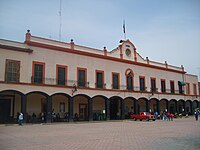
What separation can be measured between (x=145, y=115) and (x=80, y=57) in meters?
12.0

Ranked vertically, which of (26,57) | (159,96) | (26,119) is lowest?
(26,119)

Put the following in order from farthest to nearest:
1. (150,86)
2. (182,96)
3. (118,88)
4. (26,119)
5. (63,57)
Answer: (182,96) < (150,86) < (118,88) < (63,57) < (26,119)

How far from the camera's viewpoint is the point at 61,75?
29141 millimetres

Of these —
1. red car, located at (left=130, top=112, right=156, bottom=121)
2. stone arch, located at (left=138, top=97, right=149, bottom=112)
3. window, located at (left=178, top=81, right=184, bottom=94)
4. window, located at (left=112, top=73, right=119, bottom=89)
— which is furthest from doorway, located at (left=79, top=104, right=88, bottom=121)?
window, located at (left=178, top=81, right=184, bottom=94)

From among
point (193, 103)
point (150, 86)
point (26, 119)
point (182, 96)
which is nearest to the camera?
point (26, 119)

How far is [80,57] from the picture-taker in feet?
102

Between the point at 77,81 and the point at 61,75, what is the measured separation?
7.87ft

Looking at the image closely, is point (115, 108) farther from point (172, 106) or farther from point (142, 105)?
point (172, 106)

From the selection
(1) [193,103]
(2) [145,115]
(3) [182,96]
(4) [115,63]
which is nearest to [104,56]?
(4) [115,63]

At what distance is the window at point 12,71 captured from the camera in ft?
80.9

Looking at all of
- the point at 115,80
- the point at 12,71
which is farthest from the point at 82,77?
the point at 12,71

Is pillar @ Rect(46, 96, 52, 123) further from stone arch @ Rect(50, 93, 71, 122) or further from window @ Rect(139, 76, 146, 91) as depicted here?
window @ Rect(139, 76, 146, 91)

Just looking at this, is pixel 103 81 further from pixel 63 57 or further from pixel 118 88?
pixel 63 57

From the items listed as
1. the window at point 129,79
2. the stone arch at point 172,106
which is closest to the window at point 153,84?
the window at point 129,79
